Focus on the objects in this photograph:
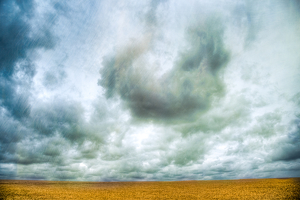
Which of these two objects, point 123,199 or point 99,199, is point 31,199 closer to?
point 99,199

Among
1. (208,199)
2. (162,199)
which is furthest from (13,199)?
(208,199)

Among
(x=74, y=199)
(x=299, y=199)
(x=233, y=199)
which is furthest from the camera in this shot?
(x=74, y=199)

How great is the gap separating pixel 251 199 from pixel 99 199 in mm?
36243

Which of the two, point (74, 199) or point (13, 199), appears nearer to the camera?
point (13, 199)

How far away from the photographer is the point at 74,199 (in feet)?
136

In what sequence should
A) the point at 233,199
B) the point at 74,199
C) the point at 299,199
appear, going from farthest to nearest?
the point at 74,199 < the point at 233,199 < the point at 299,199

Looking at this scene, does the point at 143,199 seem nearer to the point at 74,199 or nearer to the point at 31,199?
the point at 74,199

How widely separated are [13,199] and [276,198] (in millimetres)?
60492

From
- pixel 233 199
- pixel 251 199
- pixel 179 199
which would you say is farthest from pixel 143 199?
pixel 251 199

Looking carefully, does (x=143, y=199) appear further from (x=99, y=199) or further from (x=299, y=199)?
(x=299, y=199)

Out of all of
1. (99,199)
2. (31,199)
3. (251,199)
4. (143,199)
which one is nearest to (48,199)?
(31,199)

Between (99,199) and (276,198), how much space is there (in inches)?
1640

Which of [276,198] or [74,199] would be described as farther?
[74,199]

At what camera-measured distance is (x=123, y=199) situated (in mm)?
41688
